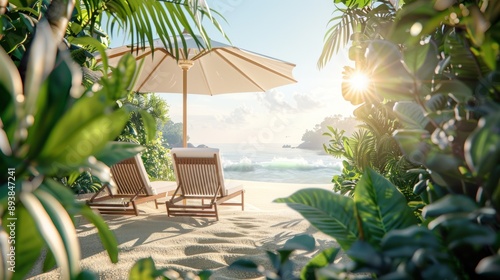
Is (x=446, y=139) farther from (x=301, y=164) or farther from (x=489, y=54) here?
(x=301, y=164)

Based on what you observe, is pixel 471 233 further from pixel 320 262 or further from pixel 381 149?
pixel 381 149

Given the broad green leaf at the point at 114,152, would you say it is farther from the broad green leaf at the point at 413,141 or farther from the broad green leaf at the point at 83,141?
the broad green leaf at the point at 413,141

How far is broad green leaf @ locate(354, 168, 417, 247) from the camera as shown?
53 centimetres

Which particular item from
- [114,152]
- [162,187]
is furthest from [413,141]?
[162,187]

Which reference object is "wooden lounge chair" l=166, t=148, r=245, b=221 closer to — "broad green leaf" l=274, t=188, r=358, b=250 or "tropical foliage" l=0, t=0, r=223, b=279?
"broad green leaf" l=274, t=188, r=358, b=250

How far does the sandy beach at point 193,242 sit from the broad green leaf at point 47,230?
6.26 feet

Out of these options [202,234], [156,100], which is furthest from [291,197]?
[156,100]

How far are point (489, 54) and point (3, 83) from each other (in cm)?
43

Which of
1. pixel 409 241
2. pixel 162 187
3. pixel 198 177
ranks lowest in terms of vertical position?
pixel 162 187

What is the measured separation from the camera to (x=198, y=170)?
5.36 meters

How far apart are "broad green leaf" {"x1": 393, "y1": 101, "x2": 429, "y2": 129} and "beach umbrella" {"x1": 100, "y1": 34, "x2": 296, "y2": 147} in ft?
20.2

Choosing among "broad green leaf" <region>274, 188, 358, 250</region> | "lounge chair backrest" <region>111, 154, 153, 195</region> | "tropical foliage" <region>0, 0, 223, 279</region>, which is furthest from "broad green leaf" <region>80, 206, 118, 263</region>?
"lounge chair backrest" <region>111, 154, 153, 195</region>

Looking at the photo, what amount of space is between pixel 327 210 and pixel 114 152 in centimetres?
29

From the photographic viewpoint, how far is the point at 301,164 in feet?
88.9
